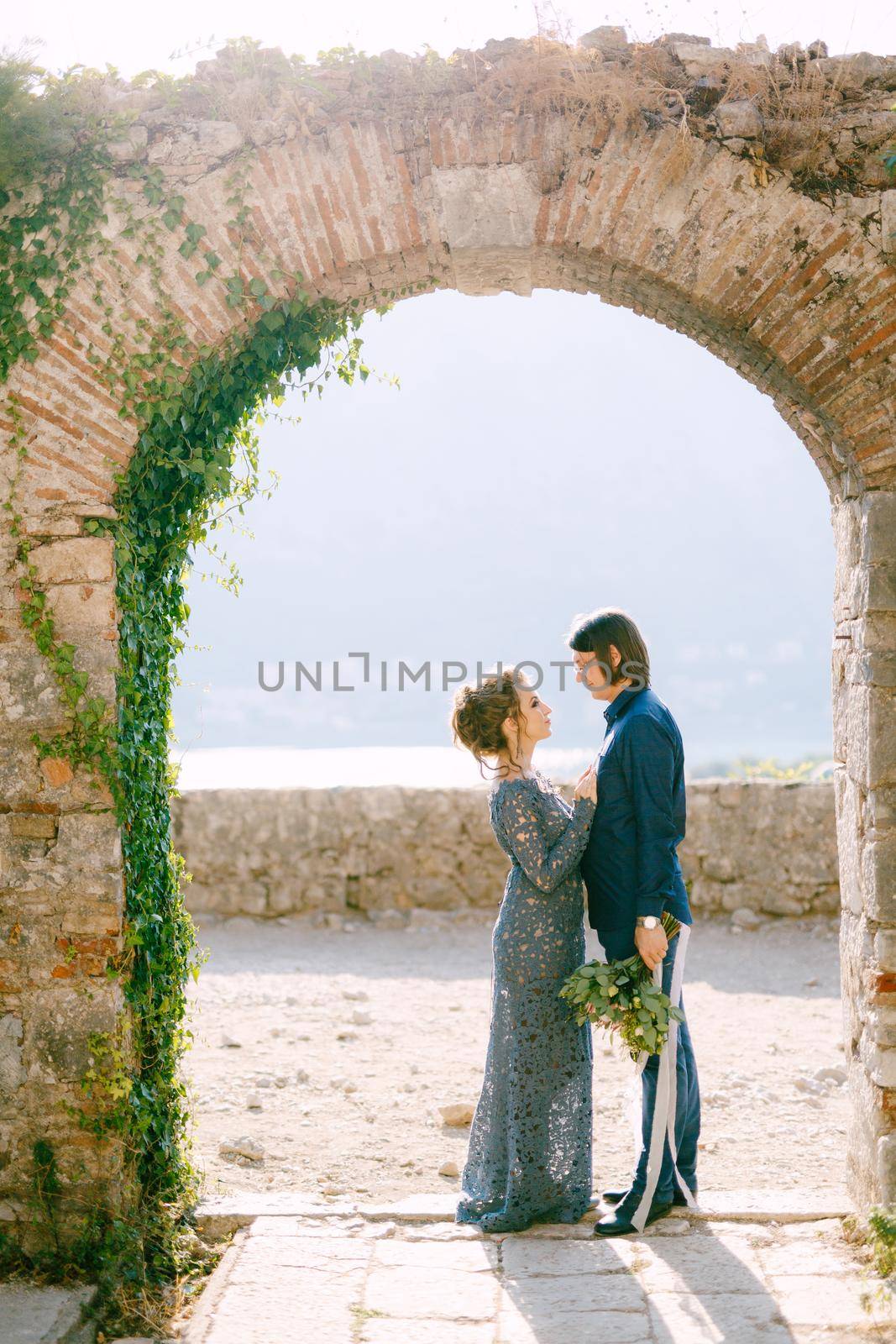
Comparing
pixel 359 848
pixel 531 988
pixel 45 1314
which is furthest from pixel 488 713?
pixel 359 848

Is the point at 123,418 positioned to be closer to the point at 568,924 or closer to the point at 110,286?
the point at 110,286

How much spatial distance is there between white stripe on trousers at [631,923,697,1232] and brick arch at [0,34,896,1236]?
62 cm

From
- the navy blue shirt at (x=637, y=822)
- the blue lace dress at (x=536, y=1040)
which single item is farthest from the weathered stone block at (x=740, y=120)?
the blue lace dress at (x=536, y=1040)

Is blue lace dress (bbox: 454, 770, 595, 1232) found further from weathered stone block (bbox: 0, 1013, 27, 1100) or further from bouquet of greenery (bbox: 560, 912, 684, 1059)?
weathered stone block (bbox: 0, 1013, 27, 1100)

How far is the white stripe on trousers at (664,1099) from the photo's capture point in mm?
3715

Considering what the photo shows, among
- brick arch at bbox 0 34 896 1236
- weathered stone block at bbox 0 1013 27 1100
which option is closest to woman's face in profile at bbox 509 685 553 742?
brick arch at bbox 0 34 896 1236

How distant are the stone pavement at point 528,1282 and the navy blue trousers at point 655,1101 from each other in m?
0.12

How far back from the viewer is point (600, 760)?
12.7 ft

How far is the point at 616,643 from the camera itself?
3875 mm

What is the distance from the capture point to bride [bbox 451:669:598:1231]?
3.78m

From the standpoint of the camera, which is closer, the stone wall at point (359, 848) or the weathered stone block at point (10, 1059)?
the weathered stone block at point (10, 1059)

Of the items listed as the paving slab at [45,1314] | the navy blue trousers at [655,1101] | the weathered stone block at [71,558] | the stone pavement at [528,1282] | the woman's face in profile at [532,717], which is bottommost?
the paving slab at [45,1314]

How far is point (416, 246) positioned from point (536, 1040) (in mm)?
2687

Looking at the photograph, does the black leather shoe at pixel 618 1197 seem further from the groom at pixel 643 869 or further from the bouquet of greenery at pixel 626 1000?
the bouquet of greenery at pixel 626 1000
